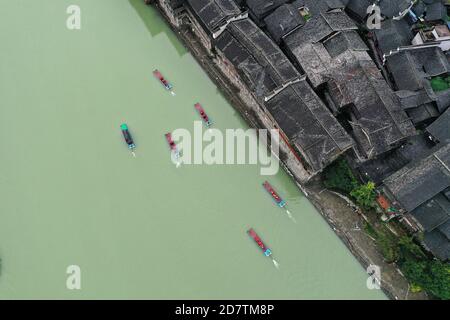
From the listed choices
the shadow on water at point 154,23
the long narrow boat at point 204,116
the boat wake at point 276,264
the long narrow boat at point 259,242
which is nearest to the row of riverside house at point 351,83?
Result: the shadow on water at point 154,23

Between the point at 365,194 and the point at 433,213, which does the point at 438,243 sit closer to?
the point at 433,213

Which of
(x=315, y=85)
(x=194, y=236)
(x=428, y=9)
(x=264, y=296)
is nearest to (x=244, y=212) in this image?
(x=194, y=236)

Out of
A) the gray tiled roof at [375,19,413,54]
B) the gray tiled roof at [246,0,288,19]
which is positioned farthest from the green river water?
the gray tiled roof at [375,19,413,54]

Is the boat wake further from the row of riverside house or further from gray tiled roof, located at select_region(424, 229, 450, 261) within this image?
gray tiled roof, located at select_region(424, 229, 450, 261)

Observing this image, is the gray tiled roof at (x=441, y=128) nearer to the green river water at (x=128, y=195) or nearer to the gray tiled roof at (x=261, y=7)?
the green river water at (x=128, y=195)

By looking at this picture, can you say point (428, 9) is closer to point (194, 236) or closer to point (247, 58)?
point (247, 58)

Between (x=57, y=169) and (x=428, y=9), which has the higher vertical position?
(x=57, y=169)

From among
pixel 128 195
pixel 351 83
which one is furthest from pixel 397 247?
pixel 128 195
